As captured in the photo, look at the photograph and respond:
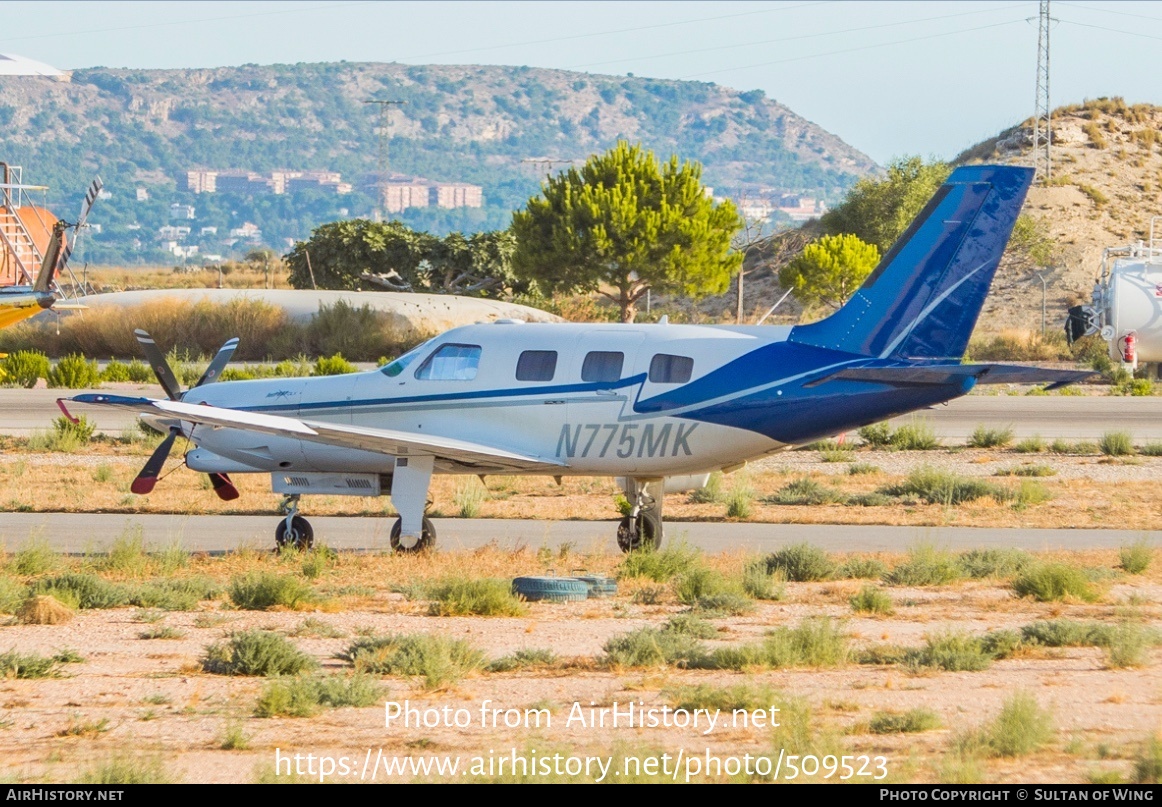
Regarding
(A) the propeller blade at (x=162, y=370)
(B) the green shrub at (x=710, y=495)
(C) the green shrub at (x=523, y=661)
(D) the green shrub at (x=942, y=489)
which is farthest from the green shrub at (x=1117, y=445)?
(C) the green shrub at (x=523, y=661)

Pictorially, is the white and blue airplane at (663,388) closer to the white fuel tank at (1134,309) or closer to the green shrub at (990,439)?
the green shrub at (990,439)

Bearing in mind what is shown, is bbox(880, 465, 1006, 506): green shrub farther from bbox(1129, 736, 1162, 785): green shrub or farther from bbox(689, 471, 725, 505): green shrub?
bbox(1129, 736, 1162, 785): green shrub

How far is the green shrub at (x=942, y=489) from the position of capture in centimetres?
2298

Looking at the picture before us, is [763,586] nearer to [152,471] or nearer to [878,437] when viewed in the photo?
[152,471]

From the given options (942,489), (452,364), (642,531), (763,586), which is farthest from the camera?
(942,489)

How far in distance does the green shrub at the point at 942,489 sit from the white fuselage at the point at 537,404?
7.09 m

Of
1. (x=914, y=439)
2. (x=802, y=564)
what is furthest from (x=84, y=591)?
(x=914, y=439)

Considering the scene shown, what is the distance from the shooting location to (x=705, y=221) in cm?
6178

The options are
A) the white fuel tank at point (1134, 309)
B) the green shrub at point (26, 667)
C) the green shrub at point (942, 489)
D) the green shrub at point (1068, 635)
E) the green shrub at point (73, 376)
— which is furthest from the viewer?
the white fuel tank at point (1134, 309)

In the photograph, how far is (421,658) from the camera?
35.6 ft

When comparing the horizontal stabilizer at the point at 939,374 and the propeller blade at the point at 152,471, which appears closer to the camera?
the horizontal stabilizer at the point at 939,374

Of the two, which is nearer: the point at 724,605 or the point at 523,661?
the point at 523,661

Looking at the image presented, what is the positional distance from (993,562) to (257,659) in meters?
8.77
